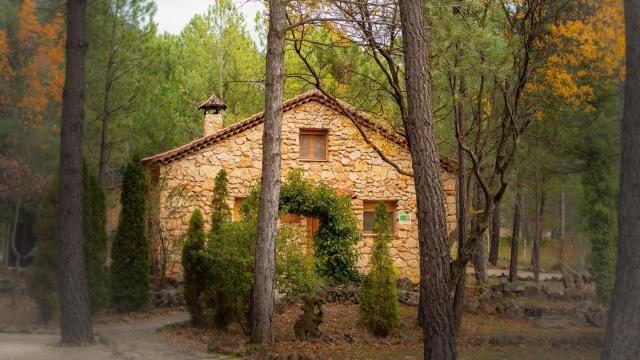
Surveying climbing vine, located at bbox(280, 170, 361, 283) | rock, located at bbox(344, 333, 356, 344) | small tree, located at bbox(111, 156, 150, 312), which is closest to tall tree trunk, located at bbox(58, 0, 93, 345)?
rock, located at bbox(344, 333, 356, 344)

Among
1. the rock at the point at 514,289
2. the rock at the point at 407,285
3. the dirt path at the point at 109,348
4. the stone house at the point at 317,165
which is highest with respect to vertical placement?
the stone house at the point at 317,165

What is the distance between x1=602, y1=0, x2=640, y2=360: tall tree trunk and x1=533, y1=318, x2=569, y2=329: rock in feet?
22.3

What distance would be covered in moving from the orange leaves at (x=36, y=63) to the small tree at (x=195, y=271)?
4777mm

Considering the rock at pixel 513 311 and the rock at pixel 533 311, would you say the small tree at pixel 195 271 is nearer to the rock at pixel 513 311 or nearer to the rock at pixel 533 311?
the rock at pixel 513 311

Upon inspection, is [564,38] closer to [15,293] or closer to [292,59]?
[15,293]

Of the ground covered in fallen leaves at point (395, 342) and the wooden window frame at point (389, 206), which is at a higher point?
the wooden window frame at point (389, 206)

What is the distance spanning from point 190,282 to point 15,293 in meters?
4.78

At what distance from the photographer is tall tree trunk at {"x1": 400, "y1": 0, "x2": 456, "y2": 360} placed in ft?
25.8

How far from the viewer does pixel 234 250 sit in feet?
37.8

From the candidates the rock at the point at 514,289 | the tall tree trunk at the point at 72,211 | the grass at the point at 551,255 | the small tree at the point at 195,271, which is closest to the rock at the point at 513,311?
the grass at the point at 551,255

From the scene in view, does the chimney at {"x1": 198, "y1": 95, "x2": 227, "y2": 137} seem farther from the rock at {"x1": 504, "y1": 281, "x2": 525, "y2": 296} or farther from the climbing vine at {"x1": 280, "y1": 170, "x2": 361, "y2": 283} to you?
the rock at {"x1": 504, "y1": 281, "x2": 525, "y2": 296}

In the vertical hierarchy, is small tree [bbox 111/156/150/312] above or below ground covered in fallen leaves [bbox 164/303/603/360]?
above

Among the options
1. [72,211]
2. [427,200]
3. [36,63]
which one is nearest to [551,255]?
[36,63]

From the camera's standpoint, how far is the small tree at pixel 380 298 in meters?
12.3
